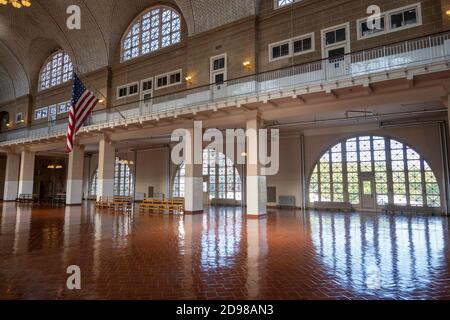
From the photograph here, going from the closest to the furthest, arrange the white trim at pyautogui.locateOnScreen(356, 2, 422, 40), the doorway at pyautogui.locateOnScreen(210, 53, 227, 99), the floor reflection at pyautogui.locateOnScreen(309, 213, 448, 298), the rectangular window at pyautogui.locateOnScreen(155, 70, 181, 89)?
the floor reflection at pyautogui.locateOnScreen(309, 213, 448, 298)
the white trim at pyautogui.locateOnScreen(356, 2, 422, 40)
the doorway at pyautogui.locateOnScreen(210, 53, 227, 99)
the rectangular window at pyautogui.locateOnScreen(155, 70, 181, 89)

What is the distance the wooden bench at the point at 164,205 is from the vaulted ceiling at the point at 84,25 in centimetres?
943

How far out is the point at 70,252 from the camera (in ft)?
19.7

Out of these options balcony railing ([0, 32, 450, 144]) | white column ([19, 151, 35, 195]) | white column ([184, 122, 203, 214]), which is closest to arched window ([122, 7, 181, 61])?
balcony railing ([0, 32, 450, 144])

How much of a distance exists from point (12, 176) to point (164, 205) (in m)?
19.1

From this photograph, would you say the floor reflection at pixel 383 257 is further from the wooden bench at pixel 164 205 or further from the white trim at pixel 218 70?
the white trim at pixel 218 70

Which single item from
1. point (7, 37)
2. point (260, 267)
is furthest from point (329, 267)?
point (7, 37)

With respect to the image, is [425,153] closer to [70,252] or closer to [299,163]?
[299,163]

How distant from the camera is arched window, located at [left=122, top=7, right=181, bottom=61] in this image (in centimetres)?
1895

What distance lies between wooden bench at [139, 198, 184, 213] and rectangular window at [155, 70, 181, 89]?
284 inches

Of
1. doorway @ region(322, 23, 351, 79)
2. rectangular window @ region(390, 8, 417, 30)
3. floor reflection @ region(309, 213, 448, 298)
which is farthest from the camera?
doorway @ region(322, 23, 351, 79)

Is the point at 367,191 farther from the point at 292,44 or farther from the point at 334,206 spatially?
the point at 292,44

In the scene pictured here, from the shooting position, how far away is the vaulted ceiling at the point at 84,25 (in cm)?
1612

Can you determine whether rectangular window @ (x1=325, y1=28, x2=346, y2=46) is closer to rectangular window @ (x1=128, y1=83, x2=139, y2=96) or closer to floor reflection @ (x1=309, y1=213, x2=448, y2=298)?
floor reflection @ (x1=309, y1=213, x2=448, y2=298)
